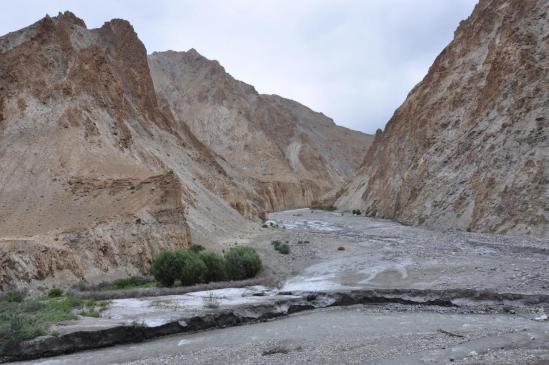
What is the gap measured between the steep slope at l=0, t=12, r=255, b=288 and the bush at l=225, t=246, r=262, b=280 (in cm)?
427

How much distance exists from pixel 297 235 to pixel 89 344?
28906 millimetres

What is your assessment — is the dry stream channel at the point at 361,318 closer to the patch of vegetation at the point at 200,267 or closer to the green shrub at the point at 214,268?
the patch of vegetation at the point at 200,267

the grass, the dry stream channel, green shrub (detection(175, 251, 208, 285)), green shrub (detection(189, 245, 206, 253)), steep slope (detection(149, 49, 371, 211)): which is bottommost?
the dry stream channel

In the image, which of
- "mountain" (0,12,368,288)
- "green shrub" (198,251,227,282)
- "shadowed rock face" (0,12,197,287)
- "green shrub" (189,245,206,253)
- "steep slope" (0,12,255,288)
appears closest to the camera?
"shadowed rock face" (0,12,197,287)

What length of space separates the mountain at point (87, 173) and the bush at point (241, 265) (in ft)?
13.8

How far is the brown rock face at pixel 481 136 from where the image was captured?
33.9 meters

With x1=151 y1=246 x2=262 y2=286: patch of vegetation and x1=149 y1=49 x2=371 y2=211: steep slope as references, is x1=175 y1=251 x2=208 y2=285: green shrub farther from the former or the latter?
x1=149 y1=49 x2=371 y2=211: steep slope

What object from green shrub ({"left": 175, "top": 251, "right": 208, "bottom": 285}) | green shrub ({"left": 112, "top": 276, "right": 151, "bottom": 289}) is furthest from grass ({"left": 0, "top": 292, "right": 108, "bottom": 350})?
green shrub ({"left": 175, "top": 251, "right": 208, "bottom": 285})

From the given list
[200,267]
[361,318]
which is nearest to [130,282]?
[200,267]

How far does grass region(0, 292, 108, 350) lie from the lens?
1375cm

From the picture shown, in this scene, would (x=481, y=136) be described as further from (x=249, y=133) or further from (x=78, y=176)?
(x=249, y=133)

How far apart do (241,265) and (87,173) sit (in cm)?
1155

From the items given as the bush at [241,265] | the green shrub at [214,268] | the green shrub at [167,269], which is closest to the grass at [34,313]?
the green shrub at [167,269]

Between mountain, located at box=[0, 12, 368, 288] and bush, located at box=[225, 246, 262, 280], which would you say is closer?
mountain, located at box=[0, 12, 368, 288]
